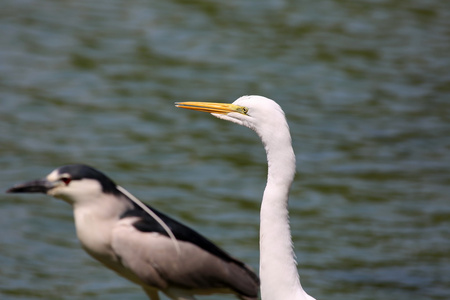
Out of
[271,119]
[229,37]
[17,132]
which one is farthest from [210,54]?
[271,119]

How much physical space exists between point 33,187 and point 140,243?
2.96 feet

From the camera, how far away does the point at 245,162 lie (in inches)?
485

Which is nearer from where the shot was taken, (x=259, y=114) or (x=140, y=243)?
(x=259, y=114)

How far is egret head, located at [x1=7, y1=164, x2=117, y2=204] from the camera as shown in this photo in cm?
677

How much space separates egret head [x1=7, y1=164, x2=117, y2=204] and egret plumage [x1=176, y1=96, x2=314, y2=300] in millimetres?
1848

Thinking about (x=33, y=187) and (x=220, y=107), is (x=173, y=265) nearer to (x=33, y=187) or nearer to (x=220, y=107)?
(x=33, y=187)

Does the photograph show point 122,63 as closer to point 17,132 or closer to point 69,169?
point 17,132

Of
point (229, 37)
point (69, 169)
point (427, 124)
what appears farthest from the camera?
point (229, 37)

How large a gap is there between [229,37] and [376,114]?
11.0 ft

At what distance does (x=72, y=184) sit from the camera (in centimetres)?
684

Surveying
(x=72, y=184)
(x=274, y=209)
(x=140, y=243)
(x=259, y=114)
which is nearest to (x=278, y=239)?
(x=274, y=209)

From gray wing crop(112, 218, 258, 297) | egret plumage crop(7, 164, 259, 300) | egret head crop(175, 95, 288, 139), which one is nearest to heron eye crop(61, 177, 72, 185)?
egret plumage crop(7, 164, 259, 300)

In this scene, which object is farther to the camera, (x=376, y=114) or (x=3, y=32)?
(x=3, y=32)

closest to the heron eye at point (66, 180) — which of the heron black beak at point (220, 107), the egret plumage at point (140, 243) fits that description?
the egret plumage at point (140, 243)
